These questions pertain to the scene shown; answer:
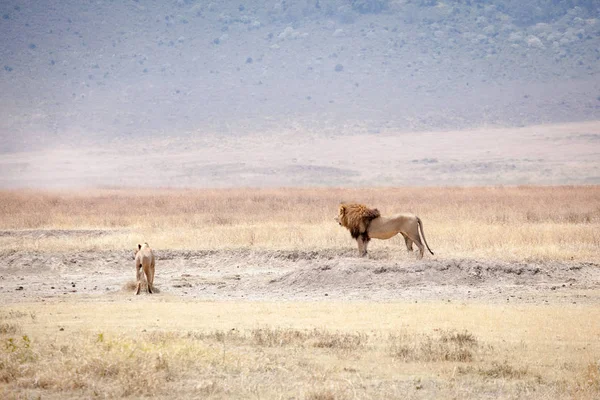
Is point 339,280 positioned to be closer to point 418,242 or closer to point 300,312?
point 418,242

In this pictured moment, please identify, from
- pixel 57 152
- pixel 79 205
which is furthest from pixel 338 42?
pixel 79 205

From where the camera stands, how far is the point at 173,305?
1502 cm

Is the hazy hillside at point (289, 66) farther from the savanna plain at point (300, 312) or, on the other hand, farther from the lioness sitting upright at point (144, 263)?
the lioness sitting upright at point (144, 263)

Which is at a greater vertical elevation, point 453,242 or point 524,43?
point 524,43

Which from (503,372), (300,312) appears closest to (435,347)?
(503,372)

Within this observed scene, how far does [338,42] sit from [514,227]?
106 m

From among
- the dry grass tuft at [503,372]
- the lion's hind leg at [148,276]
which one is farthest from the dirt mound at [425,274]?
the dry grass tuft at [503,372]

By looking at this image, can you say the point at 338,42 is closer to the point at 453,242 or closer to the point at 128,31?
the point at 128,31

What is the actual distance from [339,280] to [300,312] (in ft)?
11.2

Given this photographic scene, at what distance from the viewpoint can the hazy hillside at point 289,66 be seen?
106m

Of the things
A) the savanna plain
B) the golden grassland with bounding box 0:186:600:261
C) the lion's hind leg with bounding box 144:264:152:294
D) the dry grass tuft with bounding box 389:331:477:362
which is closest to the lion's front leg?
the savanna plain

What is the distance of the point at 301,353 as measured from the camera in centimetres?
1084

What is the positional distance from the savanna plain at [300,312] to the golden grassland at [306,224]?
0.13 metres

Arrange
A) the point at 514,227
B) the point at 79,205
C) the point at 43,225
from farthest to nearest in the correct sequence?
the point at 79,205 < the point at 43,225 < the point at 514,227
